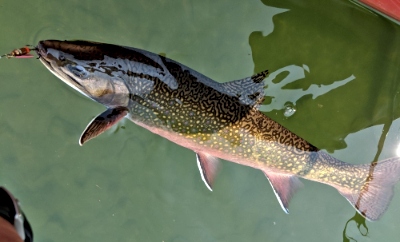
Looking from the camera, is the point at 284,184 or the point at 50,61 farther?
the point at 284,184

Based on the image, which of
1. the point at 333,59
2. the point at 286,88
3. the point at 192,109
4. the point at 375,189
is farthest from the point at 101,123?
the point at 333,59

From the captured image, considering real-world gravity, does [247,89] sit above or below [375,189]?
above

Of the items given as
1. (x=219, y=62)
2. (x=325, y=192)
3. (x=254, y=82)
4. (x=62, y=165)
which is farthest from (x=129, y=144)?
(x=325, y=192)

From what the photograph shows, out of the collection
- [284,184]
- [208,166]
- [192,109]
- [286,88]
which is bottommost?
[284,184]

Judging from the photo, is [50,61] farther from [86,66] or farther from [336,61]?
[336,61]

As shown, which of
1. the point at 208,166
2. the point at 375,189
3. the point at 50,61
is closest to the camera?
the point at 50,61

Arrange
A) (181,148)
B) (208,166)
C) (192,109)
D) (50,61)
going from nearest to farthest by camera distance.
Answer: (50,61) → (192,109) → (208,166) → (181,148)

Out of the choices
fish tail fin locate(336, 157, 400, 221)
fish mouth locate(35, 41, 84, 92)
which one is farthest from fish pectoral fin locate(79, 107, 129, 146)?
fish tail fin locate(336, 157, 400, 221)

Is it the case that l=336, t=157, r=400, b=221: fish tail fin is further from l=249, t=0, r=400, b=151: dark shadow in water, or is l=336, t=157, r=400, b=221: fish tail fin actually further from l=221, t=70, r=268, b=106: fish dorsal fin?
l=221, t=70, r=268, b=106: fish dorsal fin

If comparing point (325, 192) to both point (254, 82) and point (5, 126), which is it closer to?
point (254, 82)
